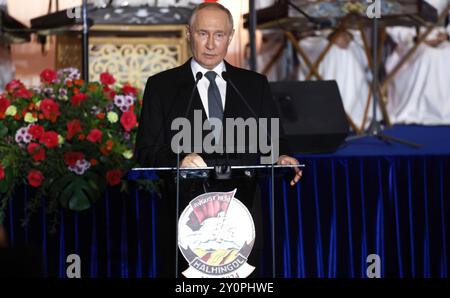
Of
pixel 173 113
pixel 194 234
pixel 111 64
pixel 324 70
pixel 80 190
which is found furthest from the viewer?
pixel 324 70

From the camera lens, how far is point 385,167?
4.14 meters

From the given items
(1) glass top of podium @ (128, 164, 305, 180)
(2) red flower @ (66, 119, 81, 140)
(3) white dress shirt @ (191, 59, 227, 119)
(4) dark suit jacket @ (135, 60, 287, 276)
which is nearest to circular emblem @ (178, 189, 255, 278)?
(1) glass top of podium @ (128, 164, 305, 180)

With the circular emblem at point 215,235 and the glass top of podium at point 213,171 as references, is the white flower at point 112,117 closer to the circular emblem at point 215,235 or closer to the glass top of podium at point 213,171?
the glass top of podium at point 213,171

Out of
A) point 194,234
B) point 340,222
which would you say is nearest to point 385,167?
point 340,222

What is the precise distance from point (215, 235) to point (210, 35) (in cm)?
60

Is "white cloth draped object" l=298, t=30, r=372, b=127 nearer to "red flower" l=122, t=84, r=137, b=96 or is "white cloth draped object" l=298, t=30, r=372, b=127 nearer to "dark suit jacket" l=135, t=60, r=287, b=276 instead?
A: "red flower" l=122, t=84, r=137, b=96

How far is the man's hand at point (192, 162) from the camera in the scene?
2.60m

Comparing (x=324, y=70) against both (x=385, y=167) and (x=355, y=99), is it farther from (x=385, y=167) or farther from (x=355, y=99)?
(x=385, y=167)

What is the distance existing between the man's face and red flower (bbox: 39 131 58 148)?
1.24 meters

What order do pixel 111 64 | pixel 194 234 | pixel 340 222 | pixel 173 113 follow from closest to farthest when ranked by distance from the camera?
pixel 194 234
pixel 173 113
pixel 340 222
pixel 111 64

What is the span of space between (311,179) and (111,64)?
2611mm

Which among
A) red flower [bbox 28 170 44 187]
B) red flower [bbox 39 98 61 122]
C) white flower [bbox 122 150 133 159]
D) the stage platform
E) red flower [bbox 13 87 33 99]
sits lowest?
the stage platform

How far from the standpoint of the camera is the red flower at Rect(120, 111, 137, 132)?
160 inches

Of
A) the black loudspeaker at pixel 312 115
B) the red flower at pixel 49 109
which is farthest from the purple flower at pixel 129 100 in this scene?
the black loudspeaker at pixel 312 115
